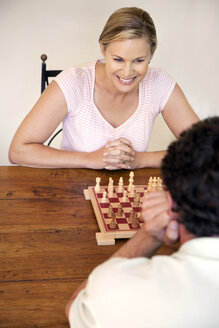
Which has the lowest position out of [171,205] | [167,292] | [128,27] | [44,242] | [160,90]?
[44,242]

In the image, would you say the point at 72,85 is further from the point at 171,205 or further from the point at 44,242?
the point at 171,205

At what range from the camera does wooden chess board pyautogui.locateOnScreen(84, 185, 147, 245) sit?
1.49m

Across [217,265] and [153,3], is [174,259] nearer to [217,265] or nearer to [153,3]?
[217,265]

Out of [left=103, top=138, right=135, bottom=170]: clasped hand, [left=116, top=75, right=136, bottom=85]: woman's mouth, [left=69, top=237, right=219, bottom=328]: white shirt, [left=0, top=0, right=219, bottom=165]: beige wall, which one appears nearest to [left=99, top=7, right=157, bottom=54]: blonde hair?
[left=116, top=75, right=136, bottom=85]: woman's mouth

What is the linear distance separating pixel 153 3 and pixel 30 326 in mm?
3468

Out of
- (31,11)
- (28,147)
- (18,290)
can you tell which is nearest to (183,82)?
(31,11)

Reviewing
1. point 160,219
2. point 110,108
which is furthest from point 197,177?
point 110,108

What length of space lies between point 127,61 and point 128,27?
15 centimetres

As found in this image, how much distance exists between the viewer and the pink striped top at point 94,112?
7.12 ft

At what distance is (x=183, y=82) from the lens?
430 cm

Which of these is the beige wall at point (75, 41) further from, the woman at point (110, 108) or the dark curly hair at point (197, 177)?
the dark curly hair at point (197, 177)

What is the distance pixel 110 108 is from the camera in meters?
2.26

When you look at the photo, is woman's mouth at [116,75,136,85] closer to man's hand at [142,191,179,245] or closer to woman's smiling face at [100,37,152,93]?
woman's smiling face at [100,37,152,93]

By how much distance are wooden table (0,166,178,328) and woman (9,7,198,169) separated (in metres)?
0.09
